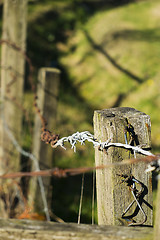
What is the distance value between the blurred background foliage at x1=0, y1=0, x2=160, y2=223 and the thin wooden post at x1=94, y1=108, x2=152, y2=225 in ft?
7.91

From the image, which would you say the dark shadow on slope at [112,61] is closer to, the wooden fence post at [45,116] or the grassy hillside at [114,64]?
the grassy hillside at [114,64]

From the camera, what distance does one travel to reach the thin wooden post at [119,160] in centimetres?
128

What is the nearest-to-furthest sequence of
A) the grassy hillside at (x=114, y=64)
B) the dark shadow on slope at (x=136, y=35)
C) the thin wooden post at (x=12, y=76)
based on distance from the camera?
the thin wooden post at (x=12, y=76), the grassy hillside at (x=114, y=64), the dark shadow on slope at (x=136, y=35)

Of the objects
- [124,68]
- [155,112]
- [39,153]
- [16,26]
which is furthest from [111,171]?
[124,68]

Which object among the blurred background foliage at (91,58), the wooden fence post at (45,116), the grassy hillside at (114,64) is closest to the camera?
the wooden fence post at (45,116)

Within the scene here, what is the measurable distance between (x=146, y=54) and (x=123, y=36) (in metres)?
0.95

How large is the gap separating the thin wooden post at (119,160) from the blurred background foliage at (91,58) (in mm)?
2410

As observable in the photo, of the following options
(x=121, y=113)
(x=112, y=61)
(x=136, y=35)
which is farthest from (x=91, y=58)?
(x=121, y=113)

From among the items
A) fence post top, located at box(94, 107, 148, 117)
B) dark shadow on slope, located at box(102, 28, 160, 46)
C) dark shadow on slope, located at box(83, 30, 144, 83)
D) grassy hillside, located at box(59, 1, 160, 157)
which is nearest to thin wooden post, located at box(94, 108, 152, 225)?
fence post top, located at box(94, 107, 148, 117)

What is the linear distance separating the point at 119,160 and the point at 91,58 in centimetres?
620

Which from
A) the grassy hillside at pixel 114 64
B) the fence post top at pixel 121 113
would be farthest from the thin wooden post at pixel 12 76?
the fence post top at pixel 121 113

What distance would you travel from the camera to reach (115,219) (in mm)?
1308

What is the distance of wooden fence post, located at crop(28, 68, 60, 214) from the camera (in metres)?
2.95

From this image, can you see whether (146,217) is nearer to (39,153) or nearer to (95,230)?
(95,230)
